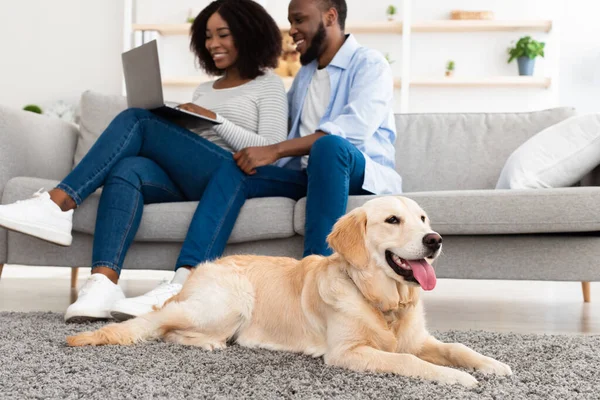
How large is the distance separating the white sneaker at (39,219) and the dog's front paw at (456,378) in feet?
4.58

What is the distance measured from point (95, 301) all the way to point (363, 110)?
115cm

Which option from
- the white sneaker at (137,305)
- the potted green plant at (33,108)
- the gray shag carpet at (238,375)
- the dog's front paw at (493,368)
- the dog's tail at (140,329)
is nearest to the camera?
the gray shag carpet at (238,375)

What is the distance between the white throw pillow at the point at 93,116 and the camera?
3.25 m

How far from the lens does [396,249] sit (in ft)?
5.01

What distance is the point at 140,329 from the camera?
172 cm

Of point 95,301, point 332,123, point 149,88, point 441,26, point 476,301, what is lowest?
point 476,301

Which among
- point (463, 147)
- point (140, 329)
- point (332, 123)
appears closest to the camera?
point (140, 329)

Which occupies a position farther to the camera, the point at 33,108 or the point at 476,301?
the point at 33,108

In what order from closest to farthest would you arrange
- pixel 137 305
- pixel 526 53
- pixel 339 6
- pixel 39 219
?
pixel 137 305, pixel 39 219, pixel 339 6, pixel 526 53

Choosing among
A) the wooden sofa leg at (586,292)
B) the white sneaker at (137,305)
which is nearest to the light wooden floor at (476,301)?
the wooden sofa leg at (586,292)

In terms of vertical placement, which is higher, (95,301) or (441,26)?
(441,26)

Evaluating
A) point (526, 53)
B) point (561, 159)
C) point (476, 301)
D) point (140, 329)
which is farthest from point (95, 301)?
point (526, 53)

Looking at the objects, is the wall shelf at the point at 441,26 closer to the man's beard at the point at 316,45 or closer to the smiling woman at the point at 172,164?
the smiling woman at the point at 172,164

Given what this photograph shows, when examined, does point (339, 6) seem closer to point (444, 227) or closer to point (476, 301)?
point (444, 227)
